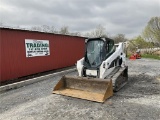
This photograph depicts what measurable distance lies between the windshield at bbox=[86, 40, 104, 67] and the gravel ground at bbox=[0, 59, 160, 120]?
146cm

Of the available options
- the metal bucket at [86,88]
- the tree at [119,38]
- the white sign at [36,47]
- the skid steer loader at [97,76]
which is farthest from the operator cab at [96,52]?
the tree at [119,38]

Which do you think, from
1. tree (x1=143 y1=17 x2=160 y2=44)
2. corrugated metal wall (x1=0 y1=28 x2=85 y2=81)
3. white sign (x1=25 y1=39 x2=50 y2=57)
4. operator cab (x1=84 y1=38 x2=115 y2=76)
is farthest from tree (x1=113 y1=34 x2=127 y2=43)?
operator cab (x1=84 y1=38 x2=115 y2=76)

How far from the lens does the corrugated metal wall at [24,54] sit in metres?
10.5

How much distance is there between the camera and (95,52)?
8.34 meters

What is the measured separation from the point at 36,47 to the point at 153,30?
4220 centimetres

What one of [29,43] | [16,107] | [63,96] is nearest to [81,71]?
[63,96]

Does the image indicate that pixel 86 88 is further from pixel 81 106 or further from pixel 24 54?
pixel 24 54

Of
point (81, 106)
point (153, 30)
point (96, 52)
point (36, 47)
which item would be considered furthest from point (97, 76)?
point (153, 30)

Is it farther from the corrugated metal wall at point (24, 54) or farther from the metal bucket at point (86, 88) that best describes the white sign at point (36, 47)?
the metal bucket at point (86, 88)

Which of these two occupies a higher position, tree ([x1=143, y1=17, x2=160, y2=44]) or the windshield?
tree ([x1=143, y1=17, x2=160, y2=44])

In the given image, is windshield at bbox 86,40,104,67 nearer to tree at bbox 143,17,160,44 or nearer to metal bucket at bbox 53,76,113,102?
metal bucket at bbox 53,76,113,102

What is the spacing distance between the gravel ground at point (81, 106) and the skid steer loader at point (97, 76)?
294mm

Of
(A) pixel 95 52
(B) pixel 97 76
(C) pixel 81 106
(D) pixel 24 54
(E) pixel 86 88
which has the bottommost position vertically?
(C) pixel 81 106

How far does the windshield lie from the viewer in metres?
8.14
